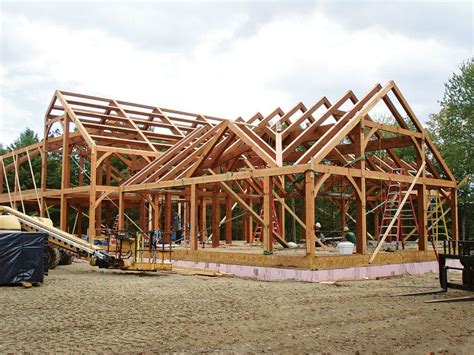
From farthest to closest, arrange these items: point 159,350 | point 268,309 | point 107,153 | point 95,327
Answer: point 107,153, point 268,309, point 95,327, point 159,350

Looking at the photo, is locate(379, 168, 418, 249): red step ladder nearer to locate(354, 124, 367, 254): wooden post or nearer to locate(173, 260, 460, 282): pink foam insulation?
locate(354, 124, 367, 254): wooden post

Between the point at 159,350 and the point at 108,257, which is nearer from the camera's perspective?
the point at 159,350

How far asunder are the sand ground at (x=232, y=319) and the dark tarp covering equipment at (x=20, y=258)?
1.27ft

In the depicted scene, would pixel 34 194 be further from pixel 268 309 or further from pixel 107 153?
pixel 268 309

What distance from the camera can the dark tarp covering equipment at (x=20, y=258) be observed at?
10.8 metres

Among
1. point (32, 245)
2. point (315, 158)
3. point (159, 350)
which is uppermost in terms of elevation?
point (315, 158)

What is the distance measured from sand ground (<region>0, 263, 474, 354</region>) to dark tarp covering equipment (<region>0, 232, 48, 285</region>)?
15.3 inches

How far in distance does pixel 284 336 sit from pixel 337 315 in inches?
60.8

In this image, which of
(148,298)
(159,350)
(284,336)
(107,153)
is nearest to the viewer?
(159,350)

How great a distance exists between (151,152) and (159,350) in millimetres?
14653

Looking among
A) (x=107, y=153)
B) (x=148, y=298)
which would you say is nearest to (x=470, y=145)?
(x=107, y=153)

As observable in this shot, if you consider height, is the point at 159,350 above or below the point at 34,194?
below

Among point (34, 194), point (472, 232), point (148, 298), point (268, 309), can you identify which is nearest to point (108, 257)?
point (148, 298)

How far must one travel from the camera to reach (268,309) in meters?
7.52
